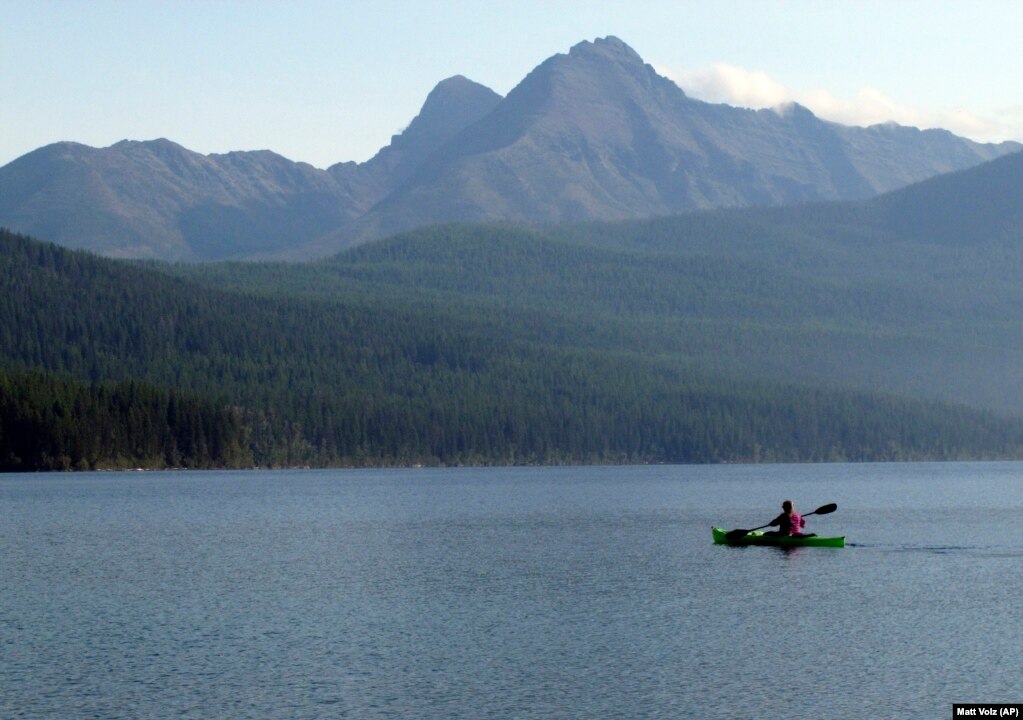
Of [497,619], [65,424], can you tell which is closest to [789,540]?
[497,619]

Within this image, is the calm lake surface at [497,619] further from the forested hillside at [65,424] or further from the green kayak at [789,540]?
the forested hillside at [65,424]

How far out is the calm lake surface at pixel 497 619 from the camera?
48406 mm

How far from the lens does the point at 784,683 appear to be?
50.2 meters

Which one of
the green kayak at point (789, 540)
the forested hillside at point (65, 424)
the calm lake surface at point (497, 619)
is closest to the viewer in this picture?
the calm lake surface at point (497, 619)

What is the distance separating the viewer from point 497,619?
63.7 m

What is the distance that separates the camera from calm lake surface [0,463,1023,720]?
48406 mm

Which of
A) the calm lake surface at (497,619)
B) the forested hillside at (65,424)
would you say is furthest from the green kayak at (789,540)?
the forested hillside at (65,424)

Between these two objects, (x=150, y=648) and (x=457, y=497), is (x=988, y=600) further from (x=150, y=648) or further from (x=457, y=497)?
(x=457, y=497)

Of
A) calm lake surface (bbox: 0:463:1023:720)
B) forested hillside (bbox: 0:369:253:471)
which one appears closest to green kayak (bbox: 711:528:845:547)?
calm lake surface (bbox: 0:463:1023:720)

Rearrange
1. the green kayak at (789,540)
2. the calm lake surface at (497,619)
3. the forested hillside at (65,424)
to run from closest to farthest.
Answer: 1. the calm lake surface at (497,619)
2. the green kayak at (789,540)
3. the forested hillside at (65,424)

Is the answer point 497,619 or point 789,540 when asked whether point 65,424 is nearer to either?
point 789,540

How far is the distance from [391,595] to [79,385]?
138 metres

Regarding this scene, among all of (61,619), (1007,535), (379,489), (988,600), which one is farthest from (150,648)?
(379,489)

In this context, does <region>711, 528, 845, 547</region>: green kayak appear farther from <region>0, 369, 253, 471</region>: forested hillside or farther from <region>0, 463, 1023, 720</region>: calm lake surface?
<region>0, 369, 253, 471</region>: forested hillside
